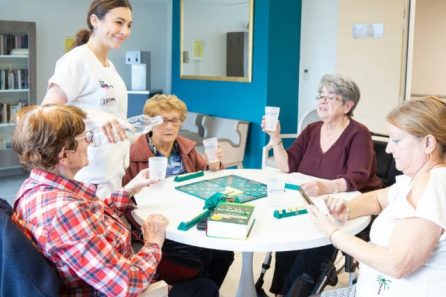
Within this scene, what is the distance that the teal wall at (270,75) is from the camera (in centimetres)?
479

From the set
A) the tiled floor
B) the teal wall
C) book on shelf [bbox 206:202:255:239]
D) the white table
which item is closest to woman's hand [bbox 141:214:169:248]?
the white table

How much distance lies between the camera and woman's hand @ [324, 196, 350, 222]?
175cm

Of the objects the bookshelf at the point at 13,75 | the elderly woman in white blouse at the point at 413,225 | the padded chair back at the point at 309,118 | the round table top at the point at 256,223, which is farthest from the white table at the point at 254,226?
the bookshelf at the point at 13,75

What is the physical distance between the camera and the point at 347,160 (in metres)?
2.41

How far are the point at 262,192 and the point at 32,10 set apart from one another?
468cm

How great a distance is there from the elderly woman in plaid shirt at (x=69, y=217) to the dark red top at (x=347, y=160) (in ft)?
4.07

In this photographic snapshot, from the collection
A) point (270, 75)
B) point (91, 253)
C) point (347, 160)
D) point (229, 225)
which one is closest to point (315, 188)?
point (347, 160)

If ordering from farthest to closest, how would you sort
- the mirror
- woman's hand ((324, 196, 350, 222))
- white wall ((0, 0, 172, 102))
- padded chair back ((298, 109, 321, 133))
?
white wall ((0, 0, 172, 102))
the mirror
padded chair back ((298, 109, 321, 133))
woman's hand ((324, 196, 350, 222))

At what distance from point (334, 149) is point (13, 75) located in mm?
4318

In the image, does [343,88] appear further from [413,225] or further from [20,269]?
[20,269]

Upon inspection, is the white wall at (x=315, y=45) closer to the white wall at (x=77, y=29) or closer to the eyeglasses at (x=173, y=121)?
the white wall at (x=77, y=29)

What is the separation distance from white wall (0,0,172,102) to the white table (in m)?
4.23

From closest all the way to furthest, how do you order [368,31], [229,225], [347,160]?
[229,225] < [347,160] < [368,31]

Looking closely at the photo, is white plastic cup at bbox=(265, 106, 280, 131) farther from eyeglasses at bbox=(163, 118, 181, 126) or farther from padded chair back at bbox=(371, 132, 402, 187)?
padded chair back at bbox=(371, 132, 402, 187)
